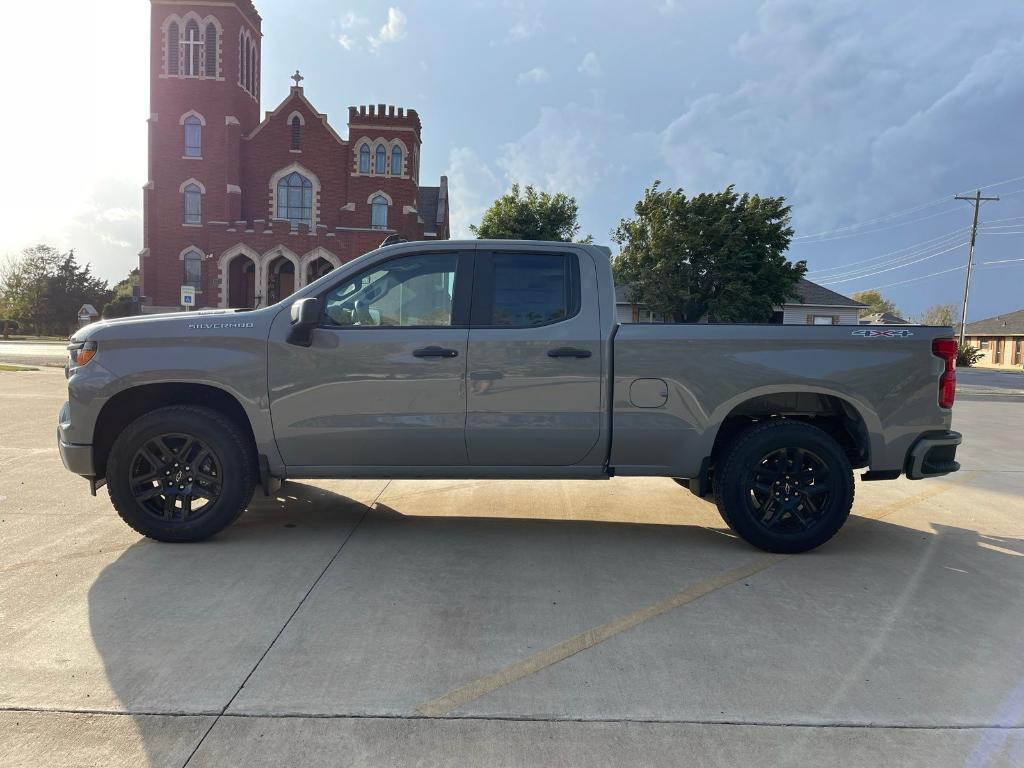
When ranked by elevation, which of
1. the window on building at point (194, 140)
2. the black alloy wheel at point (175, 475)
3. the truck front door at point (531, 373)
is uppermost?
the window on building at point (194, 140)

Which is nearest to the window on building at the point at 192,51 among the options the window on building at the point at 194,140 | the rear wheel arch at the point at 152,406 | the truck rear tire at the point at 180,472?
the window on building at the point at 194,140

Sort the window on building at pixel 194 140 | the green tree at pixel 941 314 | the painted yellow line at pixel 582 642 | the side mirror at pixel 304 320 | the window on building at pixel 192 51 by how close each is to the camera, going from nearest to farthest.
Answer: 1. the painted yellow line at pixel 582 642
2. the side mirror at pixel 304 320
3. the window on building at pixel 192 51
4. the window on building at pixel 194 140
5. the green tree at pixel 941 314

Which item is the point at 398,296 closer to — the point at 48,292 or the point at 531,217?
the point at 531,217

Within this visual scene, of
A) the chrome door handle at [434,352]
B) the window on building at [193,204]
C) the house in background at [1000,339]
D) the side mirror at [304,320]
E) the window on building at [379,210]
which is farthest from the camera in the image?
the house in background at [1000,339]

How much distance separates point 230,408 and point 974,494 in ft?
22.6

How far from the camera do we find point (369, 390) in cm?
448

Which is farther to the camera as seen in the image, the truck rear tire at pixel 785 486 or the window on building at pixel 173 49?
the window on building at pixel 173 49

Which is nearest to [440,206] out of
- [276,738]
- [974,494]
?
[974,494]

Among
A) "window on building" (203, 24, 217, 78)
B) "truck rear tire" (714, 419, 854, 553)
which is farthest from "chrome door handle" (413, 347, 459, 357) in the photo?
"window on building" (203, 24, 217, 78)

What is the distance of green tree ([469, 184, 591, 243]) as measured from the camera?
43844mm

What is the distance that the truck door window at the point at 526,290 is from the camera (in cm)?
459

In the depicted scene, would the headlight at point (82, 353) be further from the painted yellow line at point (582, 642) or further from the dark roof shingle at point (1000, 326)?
the dark roof shingle at point (1000, 326)

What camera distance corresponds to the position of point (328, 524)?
5.23 metres

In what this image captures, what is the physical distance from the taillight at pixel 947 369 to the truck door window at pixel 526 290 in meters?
2.46
